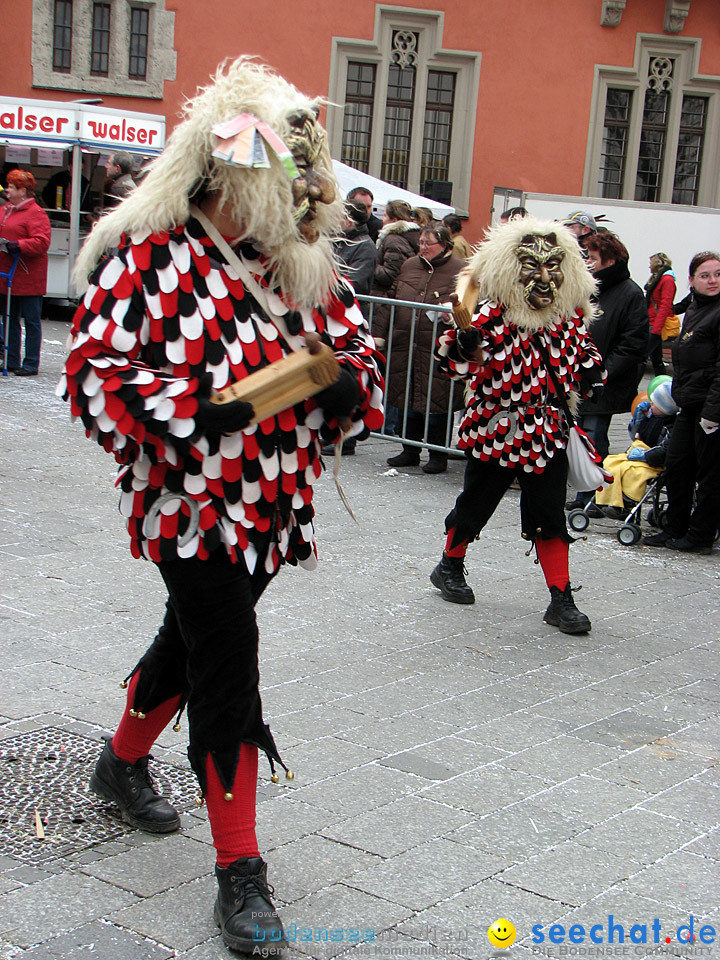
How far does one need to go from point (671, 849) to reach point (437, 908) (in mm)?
853

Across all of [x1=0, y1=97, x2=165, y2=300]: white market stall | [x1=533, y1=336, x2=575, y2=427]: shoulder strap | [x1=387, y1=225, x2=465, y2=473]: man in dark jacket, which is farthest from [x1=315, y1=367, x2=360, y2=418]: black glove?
[x1=0, y1=97, x2=165, y2=300]: white market stall

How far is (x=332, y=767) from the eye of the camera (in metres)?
3.94

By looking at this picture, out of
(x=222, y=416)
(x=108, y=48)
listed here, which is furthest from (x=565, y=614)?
(x=108, y=48)

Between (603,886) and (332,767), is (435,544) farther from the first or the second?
(603,886)

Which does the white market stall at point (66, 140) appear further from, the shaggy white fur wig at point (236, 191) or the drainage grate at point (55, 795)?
the shaggy white fur wig at point (236, 191)

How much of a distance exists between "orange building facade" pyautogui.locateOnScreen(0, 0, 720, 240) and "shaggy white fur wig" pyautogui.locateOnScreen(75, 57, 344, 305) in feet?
71.1

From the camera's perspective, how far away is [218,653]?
9.70ft

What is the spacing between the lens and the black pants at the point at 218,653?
2928 mm

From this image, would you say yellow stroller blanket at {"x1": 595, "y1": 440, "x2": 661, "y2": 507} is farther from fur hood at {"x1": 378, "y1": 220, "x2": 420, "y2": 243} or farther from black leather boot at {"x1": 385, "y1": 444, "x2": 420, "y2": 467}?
fur hood at {"x1": 378, "y1": 220, "x2": 420, "y2": 243}

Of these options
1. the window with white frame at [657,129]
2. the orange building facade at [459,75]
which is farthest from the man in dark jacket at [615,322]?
the window with white frame at [657,129]

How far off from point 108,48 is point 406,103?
258 inches

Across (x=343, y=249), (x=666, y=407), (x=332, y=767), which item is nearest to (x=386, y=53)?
(x=343, y=249)

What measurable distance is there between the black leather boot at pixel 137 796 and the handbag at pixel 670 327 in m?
14.7

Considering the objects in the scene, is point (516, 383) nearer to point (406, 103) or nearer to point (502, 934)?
point (502, 934)
